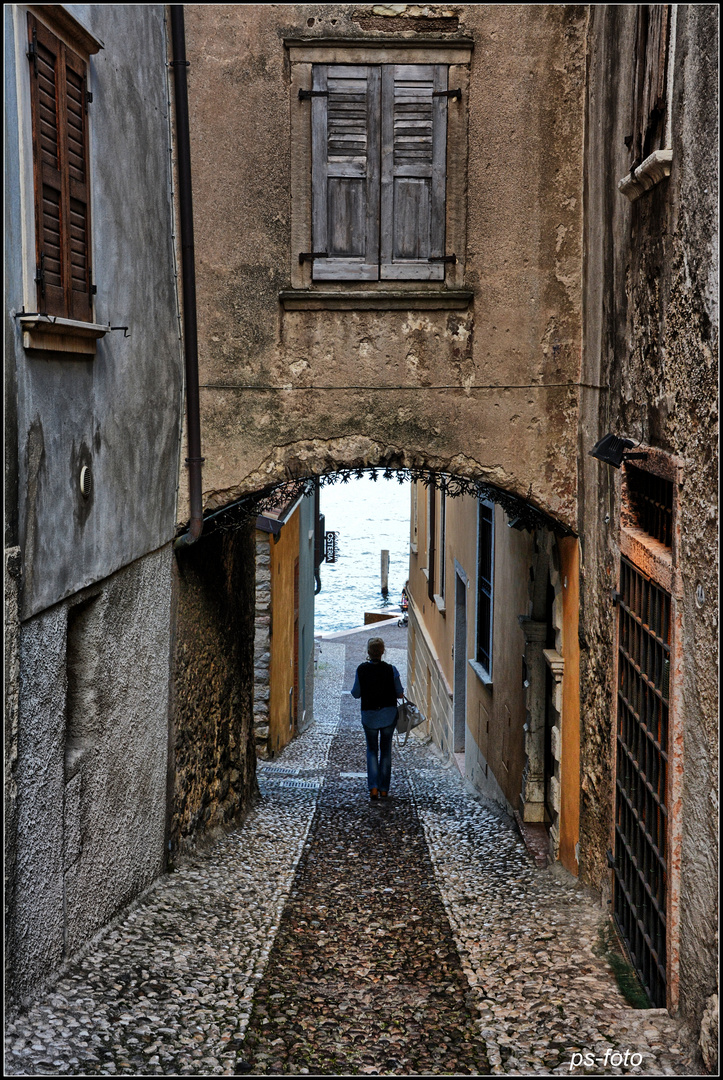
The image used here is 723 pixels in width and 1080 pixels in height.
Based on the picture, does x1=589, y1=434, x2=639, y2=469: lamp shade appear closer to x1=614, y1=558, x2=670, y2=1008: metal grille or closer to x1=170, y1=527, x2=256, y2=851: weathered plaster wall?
x1=614, y1=558, x2=670, y2=1008: metal grille

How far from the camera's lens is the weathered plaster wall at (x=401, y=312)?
6.44 metres

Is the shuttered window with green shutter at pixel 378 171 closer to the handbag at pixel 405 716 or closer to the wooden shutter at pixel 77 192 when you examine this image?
the wooden shutter at pixel 77 192

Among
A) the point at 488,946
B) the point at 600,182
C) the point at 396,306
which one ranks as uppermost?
the point at 600,182

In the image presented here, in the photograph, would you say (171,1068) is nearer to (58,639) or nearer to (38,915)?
(38,915)

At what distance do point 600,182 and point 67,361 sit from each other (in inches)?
128

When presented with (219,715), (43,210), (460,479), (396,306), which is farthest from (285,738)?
(43,210)

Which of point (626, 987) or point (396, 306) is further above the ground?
point (396, 306)

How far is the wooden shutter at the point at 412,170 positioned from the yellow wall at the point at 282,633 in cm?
544

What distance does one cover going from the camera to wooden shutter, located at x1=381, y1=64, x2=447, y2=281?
643 centimetres

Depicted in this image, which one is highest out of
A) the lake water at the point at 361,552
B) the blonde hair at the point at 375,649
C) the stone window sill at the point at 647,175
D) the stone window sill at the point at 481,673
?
the stone window sill at the point at 647,175

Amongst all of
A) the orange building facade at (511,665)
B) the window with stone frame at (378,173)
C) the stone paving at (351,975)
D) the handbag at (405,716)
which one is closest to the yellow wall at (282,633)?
the handbag at (405,716)

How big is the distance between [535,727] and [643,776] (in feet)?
10.3

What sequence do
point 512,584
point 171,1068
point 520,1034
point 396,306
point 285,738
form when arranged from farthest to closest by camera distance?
point 285,738
point 512,584
point 396,306
point 520,1034
point 171,1068

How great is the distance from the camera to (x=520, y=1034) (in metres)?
4.54
